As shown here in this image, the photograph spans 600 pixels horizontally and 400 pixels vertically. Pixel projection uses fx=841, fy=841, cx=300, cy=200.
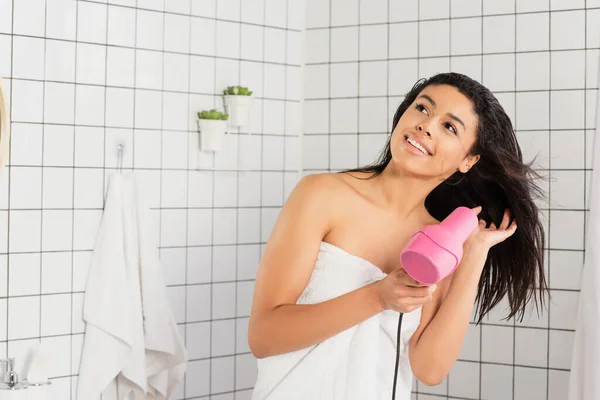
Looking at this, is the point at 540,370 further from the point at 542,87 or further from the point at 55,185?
the point at 55,185

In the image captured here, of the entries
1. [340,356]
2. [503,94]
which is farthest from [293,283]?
[503,94]

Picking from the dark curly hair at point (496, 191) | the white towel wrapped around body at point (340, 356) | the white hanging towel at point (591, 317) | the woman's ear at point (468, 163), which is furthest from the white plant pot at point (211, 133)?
the white hanging towel at point (591, 317)

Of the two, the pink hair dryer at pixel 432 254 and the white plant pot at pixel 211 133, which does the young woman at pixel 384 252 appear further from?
the white plant pot at pixel 211 133

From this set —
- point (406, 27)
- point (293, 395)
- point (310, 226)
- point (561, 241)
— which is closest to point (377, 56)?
point (406, 27)

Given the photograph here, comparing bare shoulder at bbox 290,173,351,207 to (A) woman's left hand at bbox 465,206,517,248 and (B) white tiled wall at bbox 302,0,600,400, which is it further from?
(B) white tiled wall at bbox 302,0,600,400

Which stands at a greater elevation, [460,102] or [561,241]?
[460,102]

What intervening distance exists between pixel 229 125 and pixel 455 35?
83 centimetres

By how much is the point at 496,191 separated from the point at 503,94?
70 cm

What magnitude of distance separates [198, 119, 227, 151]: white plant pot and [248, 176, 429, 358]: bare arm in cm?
82

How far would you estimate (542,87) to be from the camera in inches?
106

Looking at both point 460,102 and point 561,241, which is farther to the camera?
point 561,241

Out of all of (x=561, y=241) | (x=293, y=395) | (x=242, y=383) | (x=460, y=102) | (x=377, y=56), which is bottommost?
(x=242, y=383)

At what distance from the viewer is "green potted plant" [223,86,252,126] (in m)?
2.83

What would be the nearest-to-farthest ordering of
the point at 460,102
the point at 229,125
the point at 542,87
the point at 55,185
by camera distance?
the point at 460,102
the point at 55,185
the point at 542,87
the point at 229,125
